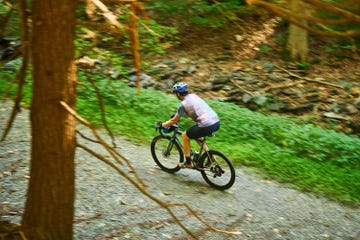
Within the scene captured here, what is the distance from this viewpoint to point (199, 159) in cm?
728

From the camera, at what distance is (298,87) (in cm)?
1404

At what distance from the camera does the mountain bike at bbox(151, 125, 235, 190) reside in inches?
280

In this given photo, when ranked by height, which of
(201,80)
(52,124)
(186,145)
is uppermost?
(52,124)

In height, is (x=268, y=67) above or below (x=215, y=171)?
above

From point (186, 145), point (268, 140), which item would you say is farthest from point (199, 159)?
point (268, 140)

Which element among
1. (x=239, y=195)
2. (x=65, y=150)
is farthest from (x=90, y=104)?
(x=65, y=150)

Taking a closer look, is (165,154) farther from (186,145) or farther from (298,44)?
(298,44)

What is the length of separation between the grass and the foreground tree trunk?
4835 mm

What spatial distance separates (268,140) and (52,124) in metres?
8.40

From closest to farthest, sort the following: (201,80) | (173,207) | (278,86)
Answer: (173,207) → (278,86) → (201,80)

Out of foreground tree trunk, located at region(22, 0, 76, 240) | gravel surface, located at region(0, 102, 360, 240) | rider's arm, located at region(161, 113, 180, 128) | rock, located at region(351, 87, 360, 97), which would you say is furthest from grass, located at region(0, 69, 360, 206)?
foreground tree trunk, located at region(22, 0, 76, 240)

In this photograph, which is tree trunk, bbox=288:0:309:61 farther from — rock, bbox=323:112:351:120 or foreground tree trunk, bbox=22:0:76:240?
foreground tree trunk, bbox=22:0:76:240

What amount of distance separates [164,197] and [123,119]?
437 cm

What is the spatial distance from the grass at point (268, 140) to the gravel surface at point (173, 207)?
2.16 feet
